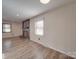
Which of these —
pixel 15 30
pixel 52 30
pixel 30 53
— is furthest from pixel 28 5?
pixel 15 30

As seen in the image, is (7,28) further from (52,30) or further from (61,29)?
(61,29)

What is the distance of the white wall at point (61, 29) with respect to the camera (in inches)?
170

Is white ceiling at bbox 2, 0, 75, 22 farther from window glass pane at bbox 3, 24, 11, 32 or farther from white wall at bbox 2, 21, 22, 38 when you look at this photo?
white wall at bbox 2, 21, 22, 38

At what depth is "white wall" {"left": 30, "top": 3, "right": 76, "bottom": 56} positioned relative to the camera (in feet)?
14.2

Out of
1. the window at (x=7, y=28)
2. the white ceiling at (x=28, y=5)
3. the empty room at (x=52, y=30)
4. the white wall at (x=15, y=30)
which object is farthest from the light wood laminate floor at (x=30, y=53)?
the white wall at (x=15, y=30)

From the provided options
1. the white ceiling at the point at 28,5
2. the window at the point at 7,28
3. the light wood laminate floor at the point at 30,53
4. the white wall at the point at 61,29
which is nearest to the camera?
the light wood laminate floor at the point at 30,53

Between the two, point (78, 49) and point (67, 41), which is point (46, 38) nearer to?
point (67, 41)

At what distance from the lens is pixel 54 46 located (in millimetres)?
5527

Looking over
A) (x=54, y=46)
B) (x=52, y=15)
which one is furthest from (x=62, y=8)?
(x=54, y=46)

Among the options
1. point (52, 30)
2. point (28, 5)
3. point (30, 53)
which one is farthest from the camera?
point (52, 30)

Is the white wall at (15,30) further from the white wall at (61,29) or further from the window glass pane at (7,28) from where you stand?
the white wall at (61,29)

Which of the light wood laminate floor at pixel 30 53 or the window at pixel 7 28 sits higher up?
the window at pixel 7 28

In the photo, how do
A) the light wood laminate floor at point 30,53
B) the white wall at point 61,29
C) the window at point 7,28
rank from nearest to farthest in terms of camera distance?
the light wood laminate floor at point 30,53 < the white wall at point 61,29 < the window at point 7,28

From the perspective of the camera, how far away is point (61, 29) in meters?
5.01
